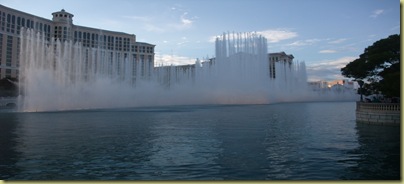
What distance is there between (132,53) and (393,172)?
10975cm

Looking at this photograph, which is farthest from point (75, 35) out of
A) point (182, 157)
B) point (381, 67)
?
point (182, 157)

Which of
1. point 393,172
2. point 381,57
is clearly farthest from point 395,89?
point 393,172

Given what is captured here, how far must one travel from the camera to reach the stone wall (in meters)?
23.2

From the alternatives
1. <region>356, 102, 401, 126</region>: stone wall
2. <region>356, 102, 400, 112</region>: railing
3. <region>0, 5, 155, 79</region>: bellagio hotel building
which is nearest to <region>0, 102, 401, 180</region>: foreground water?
<region>356, 102, 401, 126</region>: stone wall

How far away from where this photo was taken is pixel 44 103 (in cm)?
4194

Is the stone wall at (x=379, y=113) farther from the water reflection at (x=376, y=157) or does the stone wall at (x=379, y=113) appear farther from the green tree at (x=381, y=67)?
the water reflection at (x=376, y=157)

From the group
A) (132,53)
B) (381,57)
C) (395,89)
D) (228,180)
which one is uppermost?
(132,53)

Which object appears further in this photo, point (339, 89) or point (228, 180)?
point (339, 89)

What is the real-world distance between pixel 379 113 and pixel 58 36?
93701 millimetres

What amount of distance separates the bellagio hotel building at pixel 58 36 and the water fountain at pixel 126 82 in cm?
1261

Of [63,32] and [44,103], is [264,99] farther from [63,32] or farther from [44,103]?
[63,32]

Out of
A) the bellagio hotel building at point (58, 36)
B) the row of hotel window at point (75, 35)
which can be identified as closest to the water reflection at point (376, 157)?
the bellagio hotel building at point (58, 36)

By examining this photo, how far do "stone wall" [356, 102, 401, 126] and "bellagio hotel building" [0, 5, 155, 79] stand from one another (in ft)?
196

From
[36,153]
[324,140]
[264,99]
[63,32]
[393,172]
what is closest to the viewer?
[393,172]
